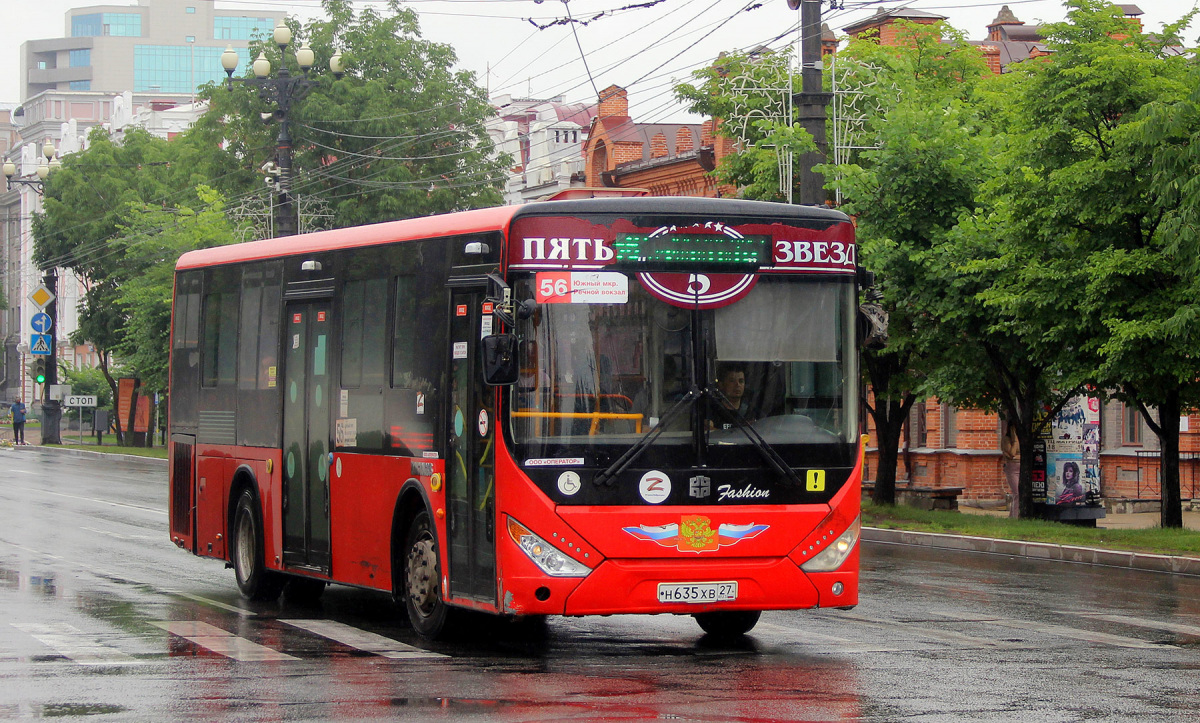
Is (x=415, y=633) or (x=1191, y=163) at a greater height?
(x=1191, y=163)

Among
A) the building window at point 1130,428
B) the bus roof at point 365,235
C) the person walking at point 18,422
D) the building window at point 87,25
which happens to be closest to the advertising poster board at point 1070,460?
the building window at point 1130,428

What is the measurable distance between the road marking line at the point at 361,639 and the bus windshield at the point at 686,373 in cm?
164

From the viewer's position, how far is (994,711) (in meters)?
8.62

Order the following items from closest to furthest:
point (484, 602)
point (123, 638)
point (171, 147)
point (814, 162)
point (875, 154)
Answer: point (484, 602) → point (123, 638) → point (814, 162) → point (875, 154) → point (171, 147)

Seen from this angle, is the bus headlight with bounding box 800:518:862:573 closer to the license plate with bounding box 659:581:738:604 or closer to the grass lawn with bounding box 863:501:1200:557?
the license plate with bounding box 659:581:738:604

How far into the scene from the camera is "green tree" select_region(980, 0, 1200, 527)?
20109mm

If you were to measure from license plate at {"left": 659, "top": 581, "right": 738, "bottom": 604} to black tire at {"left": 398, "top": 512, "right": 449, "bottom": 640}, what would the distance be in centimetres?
165

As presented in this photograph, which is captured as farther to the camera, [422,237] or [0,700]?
[422,237]

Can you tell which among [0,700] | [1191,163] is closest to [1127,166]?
[1191,163]

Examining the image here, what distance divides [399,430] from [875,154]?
1537cm

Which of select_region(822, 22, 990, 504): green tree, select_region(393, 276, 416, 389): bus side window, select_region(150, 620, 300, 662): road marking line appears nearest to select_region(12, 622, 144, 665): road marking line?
select_region(150, 620, 300, 662): road marking line

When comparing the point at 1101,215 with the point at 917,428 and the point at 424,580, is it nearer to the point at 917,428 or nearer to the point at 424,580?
the point at 424,580

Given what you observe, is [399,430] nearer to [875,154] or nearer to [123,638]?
[123,638]

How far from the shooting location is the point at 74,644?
1122 cm
